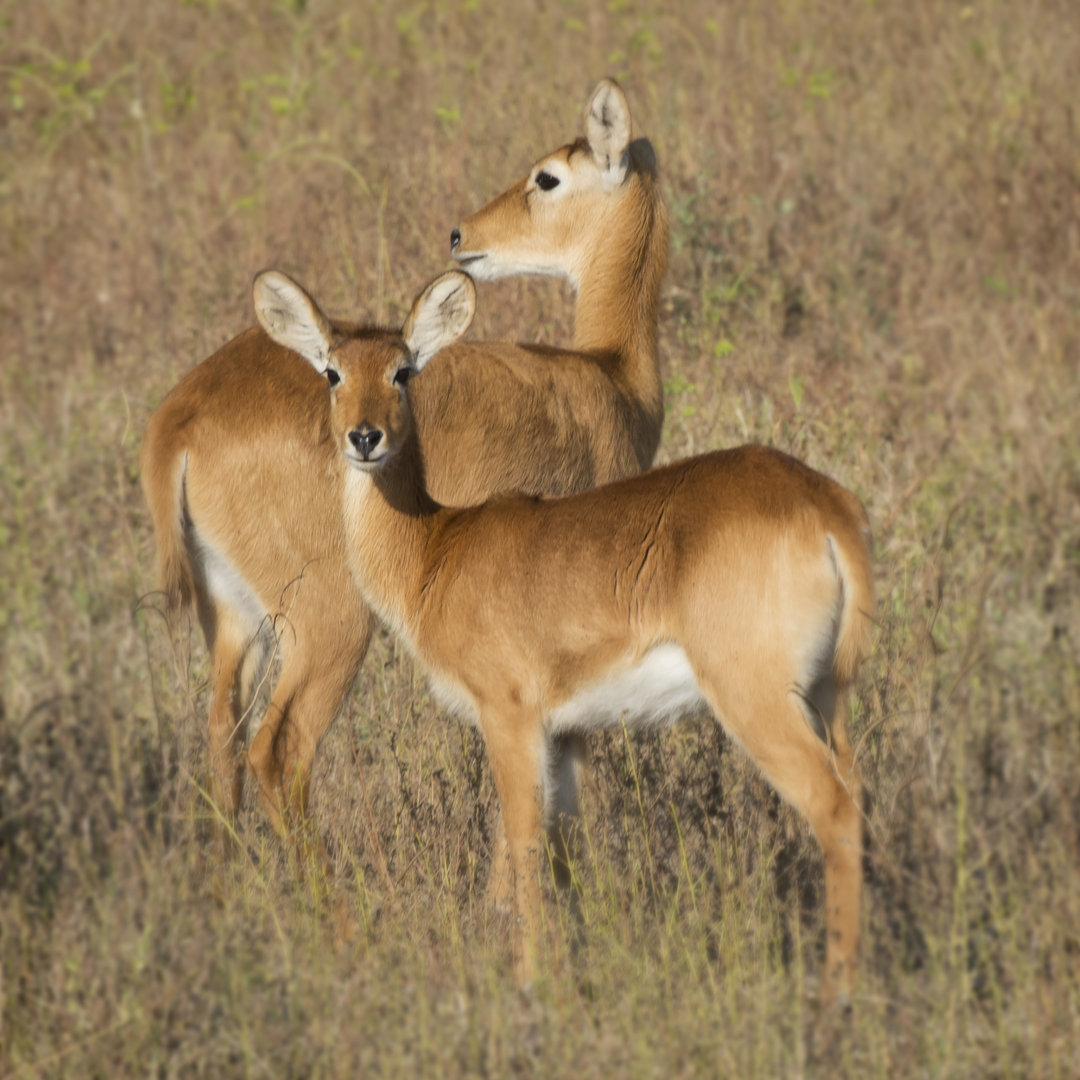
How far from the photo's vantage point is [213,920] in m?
3.77

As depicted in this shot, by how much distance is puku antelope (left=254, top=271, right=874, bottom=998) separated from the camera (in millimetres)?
4020

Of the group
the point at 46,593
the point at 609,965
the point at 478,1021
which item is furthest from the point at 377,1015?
the point at 46,593

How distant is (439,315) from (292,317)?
432 millimetres

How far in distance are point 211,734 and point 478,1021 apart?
2273mm

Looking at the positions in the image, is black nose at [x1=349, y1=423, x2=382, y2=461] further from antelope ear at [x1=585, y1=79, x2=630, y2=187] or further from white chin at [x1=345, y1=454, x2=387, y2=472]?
antelope ear at [x1=585, y1=79, x2=630, y2=187]

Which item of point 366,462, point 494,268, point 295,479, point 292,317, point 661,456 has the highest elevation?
point 292,317

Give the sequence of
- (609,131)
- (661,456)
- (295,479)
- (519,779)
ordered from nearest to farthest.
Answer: (519,779) < (295,479) < (609,131) < (661,456)

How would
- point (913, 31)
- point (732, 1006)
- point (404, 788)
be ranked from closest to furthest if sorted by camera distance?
point (732, 1006) < point (404, 788) < point (913, 31)

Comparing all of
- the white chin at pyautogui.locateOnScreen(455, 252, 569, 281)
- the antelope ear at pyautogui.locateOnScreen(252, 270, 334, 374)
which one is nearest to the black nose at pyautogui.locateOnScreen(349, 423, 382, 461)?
the antelope ear at pyautogui.locateOnScreen(252, 270, 334, 374)

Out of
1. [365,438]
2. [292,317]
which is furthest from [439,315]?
[365,438]

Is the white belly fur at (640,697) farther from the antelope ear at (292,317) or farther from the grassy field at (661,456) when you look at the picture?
the antelope ear at (292,317)

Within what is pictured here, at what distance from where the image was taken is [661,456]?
7469 millimetres

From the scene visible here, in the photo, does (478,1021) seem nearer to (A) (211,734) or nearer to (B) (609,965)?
(B) (609,965)

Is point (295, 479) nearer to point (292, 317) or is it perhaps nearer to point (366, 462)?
point (292, 317)
